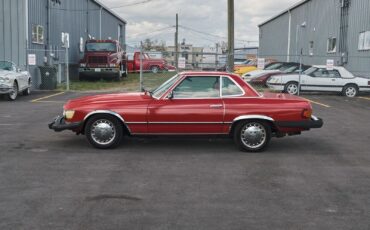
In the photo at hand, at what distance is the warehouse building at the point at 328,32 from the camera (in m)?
24.7

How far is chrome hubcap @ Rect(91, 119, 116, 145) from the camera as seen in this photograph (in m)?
8.60

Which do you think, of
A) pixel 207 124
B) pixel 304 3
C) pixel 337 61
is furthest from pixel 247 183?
pixel 304 3

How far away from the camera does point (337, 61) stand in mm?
28109

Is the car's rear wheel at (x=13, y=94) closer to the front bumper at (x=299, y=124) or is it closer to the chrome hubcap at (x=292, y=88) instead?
the chrome hubcap at (x=292, y=88)

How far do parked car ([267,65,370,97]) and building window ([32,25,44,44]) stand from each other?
36.6ft

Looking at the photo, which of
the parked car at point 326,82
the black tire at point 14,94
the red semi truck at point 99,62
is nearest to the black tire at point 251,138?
the black tire at point 14,94

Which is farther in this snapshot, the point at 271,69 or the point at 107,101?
the point at 271,69

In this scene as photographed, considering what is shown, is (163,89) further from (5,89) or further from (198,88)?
(5,89)

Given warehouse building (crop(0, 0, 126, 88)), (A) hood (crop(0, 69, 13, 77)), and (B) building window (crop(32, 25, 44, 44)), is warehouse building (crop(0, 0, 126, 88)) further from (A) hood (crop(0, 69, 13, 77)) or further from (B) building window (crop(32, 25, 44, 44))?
(A) hood (crop(0, 69, 13, 77))

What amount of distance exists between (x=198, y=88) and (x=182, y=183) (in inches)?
101


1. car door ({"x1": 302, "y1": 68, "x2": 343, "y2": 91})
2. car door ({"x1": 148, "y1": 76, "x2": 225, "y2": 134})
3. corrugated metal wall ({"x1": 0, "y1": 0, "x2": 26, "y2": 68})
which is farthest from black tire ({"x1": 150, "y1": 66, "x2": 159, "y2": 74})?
car door ({"x1": 148, "y1": 76, "x2": 225, "y2": 134})

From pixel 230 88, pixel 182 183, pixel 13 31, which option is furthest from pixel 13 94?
pixel 182 183

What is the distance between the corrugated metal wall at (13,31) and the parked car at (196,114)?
1418 cm

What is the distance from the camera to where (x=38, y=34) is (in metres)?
24.4
